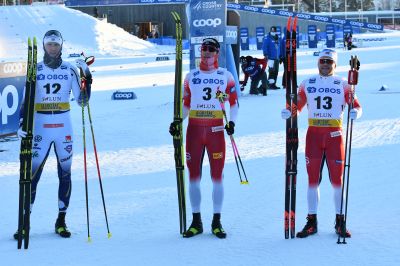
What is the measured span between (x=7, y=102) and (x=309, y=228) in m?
7.39

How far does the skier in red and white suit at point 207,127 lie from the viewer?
6.13m

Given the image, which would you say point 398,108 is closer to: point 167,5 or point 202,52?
point 202,52

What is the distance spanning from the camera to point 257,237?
19.6ft

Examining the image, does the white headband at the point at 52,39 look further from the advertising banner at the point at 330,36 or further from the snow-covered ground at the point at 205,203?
the advertising banner at the point at 330,36

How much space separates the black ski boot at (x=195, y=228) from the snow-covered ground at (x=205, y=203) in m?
0.07

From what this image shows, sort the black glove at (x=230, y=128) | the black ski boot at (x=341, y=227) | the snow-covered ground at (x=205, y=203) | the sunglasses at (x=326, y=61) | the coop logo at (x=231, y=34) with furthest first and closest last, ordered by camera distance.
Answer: the coop logo at (x=231, y=34) → the black glove at (x=230, y=128) → the sunglasses at (x=326, y=61) → the black ski boot at (x=341, y=227) → the snow-covered ground at (x=205, y=203)

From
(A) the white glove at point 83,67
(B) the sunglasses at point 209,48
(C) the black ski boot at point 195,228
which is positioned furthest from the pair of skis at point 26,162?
(B) the sunglasses at point 209,48

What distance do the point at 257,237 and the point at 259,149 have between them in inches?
182

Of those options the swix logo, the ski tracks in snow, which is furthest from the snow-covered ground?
the swix logo

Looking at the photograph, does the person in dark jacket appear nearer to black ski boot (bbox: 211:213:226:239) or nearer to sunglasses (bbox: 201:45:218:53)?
sunglasses (bbox: 201:45:218:53)

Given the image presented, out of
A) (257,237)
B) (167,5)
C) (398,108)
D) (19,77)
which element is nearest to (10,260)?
(257,237)

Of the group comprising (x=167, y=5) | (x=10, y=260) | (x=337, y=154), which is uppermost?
(x=167, y=5)

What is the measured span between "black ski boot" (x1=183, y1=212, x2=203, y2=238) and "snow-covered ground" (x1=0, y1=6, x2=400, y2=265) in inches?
2.7

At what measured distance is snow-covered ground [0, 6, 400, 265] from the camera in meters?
5.49
